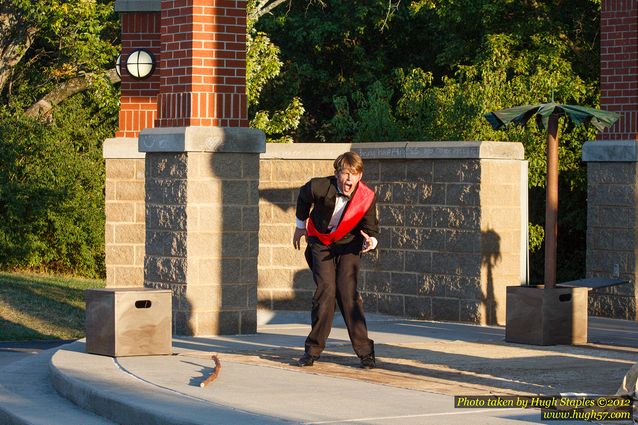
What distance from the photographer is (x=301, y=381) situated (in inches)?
402

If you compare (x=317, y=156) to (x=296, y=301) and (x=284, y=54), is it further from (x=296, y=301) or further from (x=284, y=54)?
(x=284, y=54)

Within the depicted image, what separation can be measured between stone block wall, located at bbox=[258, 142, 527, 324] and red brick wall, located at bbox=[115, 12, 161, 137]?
404 cm

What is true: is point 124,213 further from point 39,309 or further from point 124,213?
point 39,309

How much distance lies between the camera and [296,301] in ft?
55.6

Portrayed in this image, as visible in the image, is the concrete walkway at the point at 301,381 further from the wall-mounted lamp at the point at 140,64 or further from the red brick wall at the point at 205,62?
the wall-mounted lamp at the point at 140,64

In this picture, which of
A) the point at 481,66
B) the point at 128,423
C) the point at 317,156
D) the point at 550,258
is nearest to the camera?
the point at 128,423

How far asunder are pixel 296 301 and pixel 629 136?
4716 millimetres

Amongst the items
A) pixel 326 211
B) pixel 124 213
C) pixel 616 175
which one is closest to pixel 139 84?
pixel 124 213

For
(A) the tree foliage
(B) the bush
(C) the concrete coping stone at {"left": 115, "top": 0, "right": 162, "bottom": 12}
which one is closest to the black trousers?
(C) the concrete coping stone at {"left": 115, "top": 0, "right": 162, "bottom": 12}

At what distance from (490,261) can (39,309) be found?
28.0 ft

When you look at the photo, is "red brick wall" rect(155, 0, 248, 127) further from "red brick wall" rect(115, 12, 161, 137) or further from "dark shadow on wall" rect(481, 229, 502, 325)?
"red brick wall" rect(115, 12, 161, 137)

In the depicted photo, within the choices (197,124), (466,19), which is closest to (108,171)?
(197,124)

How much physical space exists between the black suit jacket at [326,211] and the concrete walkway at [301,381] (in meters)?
1.06

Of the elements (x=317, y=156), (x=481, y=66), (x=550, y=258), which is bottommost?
(x=550, y=258)
